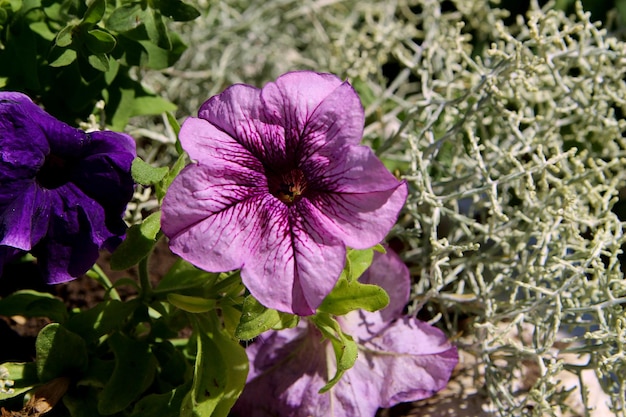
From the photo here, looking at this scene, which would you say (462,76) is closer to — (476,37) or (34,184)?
(476,37)

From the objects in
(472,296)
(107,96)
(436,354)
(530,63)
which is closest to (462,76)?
(530,63)

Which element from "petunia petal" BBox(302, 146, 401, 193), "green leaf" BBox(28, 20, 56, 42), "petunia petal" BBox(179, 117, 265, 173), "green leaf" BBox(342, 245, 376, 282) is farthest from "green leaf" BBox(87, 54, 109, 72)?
"green leaf" BBox(342, 245, 376, 282)

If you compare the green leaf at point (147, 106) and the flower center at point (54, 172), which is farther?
the green leaf at point (147, 106)

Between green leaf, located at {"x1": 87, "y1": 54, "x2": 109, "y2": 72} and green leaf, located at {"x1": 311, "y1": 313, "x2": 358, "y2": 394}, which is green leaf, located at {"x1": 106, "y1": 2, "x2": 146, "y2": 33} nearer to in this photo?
green leaf, located at {"x1": 87, "y1": 54, "x2": 109, "y2": 72}

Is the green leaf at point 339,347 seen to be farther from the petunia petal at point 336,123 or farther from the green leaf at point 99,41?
the green leaf at point 99,41

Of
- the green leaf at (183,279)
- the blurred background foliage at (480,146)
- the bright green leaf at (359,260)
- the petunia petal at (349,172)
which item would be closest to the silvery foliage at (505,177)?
the blurred background foliage at (480,146)

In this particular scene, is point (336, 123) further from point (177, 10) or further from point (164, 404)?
point (164, 404)
